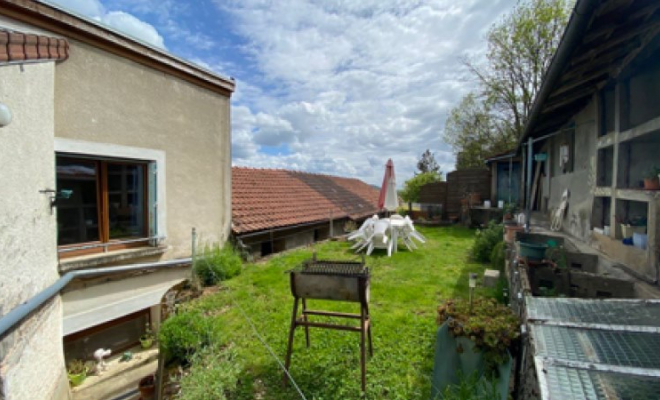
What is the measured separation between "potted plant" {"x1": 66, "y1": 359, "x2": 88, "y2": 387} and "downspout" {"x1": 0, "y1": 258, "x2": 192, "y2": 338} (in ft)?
5.23

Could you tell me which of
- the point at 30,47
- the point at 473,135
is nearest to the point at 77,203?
the point at 30,47

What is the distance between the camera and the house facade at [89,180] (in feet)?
13.0

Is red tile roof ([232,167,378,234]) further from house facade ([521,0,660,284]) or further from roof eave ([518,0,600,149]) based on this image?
house facade ([521,0,660,284])

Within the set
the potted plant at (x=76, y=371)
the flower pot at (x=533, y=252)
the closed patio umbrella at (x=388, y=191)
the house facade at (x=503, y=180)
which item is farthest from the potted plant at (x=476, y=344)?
the house facade at (x=503, y=180)

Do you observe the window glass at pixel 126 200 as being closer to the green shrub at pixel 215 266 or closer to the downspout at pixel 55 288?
the downspout at pixel 55 288

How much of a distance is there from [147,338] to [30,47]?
5441 millimetres

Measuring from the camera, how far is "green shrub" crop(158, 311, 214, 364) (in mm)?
3955

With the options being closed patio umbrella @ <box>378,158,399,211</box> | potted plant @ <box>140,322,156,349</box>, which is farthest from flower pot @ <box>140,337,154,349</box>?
closed patio umbrella @ <box>378,158,399,211</box>

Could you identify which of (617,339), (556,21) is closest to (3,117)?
(617,339)

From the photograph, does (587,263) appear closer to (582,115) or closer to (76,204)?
(582,115)

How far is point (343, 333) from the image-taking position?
14.7 ft

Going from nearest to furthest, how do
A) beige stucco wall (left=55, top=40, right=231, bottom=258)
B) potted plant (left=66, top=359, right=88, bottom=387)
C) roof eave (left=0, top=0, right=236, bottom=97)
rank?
roof eave (left=0, top=0, right=236, bottom=97)
beige stucco wall (left=55, top=40, right=231, bottom=258)
potted plant (left=66, top=359, right=88, bottom=387)

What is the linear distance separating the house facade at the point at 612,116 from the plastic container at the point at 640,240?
0.03 meters

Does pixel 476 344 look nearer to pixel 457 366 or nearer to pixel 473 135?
pixel 457 366
